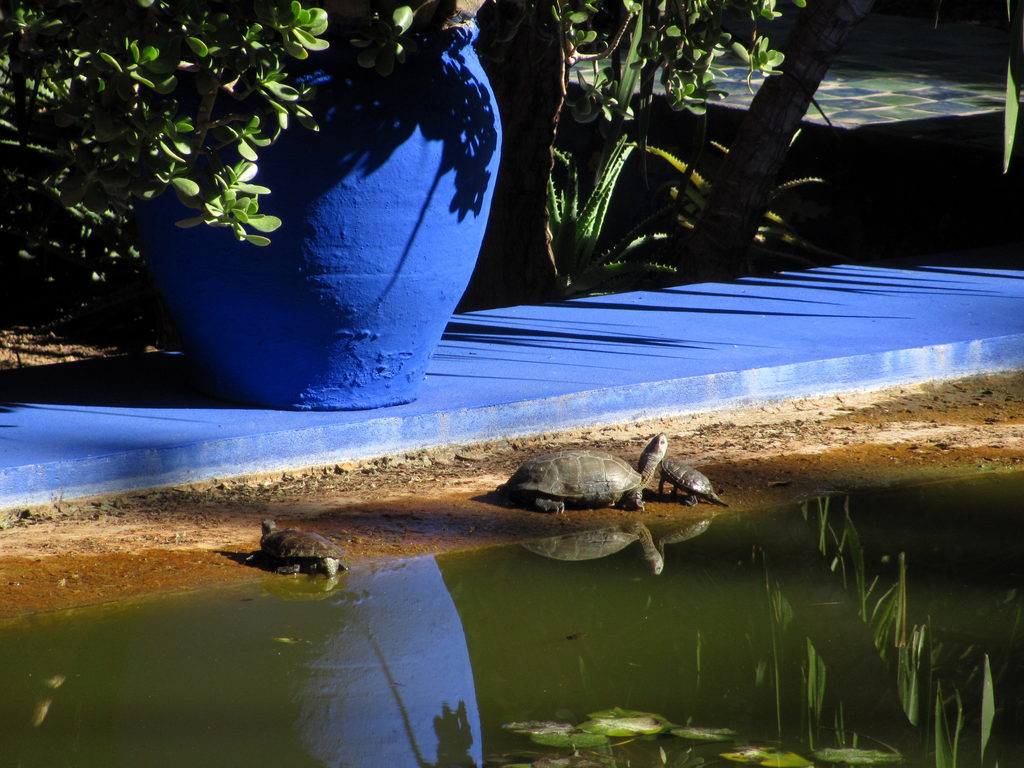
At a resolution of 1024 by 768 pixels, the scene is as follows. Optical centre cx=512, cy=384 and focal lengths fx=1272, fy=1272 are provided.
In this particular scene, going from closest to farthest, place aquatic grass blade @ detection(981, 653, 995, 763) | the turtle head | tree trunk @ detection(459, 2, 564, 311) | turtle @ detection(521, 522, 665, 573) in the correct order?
aquatic grass blade @ detection(981, 653, 995, 763) → turtle @ detection(521, 522, 665, 573) → the turtle head → tree trunk @ detection(459, 2, 564, 311)

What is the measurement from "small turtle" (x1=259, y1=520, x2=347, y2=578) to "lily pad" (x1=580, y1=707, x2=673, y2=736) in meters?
0.94

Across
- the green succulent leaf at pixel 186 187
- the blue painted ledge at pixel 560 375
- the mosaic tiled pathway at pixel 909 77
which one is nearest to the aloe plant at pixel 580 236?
the blue painted ledge at pixel 560 375

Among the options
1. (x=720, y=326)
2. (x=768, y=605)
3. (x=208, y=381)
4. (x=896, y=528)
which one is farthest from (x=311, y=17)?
(x=720, y=326)

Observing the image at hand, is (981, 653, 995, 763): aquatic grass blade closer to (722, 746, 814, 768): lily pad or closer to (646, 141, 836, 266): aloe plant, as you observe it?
(722, 746, 814, 768): lily pad

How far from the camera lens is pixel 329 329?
12.7ft

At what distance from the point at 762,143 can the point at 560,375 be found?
236 cm

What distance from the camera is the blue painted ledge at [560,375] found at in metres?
3.69

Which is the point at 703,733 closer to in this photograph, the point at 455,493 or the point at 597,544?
the point at 597,544

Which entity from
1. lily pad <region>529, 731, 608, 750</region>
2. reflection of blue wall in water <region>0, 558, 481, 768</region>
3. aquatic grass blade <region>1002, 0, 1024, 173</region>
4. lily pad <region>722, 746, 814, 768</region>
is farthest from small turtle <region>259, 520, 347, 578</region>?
aquatic grass blade <region>1002, 0, 1024, 173</region>

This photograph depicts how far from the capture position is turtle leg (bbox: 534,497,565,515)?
357 cm

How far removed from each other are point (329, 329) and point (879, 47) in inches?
416

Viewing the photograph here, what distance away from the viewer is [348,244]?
12.3ft

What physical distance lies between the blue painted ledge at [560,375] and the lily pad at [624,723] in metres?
1.70

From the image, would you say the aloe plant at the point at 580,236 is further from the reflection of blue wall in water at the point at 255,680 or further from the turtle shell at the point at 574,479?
the reflection of blue wall in water at the point at 255,680
